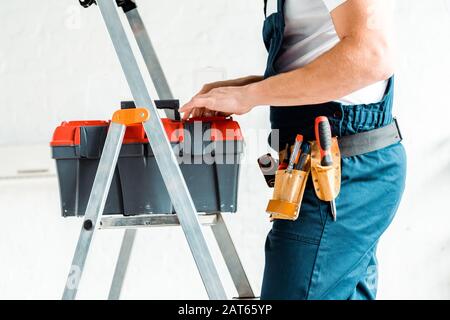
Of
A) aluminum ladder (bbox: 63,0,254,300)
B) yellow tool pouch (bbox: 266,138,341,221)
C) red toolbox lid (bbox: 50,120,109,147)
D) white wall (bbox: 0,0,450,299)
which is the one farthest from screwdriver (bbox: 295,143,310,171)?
white wall (bbox: 0,0,450,299)

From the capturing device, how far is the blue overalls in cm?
121

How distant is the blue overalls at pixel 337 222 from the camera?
3.95 feet

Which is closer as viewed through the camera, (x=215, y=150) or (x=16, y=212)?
(x=215, y=150)

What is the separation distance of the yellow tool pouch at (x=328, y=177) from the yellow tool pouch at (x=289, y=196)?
3 cm

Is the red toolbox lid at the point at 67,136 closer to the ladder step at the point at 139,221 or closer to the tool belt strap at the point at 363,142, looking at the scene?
the ladder step at the point at 139,221

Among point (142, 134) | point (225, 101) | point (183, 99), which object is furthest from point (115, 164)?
point (183, 99)

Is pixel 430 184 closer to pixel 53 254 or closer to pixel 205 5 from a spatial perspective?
pixel 205 5

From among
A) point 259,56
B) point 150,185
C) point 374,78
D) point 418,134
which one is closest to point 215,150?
point 150,185

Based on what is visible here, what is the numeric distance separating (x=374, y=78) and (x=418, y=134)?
3.95ft

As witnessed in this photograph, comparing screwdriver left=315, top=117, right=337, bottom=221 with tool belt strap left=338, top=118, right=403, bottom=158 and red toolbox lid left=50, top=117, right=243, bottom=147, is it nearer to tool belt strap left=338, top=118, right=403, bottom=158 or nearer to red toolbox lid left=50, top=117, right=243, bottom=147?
tool belt strap left=338, top=118, right=403, bottom=158

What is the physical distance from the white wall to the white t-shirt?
99 centimetres

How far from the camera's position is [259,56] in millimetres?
2229

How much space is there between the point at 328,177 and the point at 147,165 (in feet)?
1.24

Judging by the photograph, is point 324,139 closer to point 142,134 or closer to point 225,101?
point 225,101
